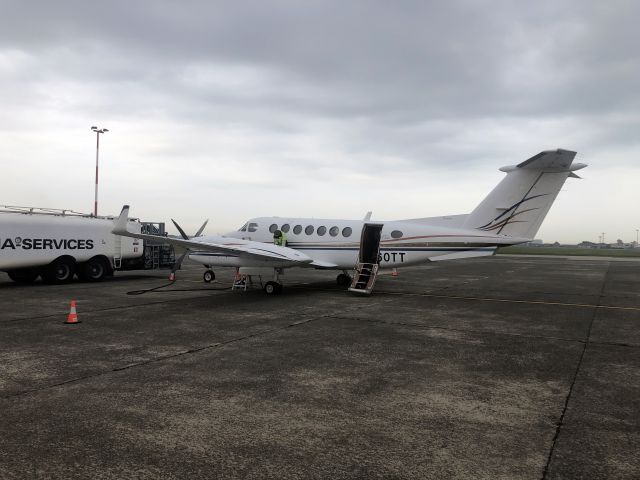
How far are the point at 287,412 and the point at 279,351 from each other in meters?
2.93

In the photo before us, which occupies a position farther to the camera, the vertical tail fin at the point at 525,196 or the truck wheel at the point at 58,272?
the truck wheel at the point at 58,272

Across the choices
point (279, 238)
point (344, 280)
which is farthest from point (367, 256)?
point (279, 238)

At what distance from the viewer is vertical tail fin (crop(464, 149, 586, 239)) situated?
15.0 metres

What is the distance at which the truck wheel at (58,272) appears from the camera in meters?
19.1

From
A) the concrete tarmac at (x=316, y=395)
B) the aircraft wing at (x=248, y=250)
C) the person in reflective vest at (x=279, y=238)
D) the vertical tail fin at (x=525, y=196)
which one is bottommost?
the concrete tarmac at (x=316, y=395)

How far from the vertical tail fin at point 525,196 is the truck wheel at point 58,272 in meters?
17.0

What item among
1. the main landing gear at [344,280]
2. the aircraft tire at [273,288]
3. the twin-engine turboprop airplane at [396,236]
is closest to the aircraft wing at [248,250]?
the twin-engine turboprop airplane at [396,236]

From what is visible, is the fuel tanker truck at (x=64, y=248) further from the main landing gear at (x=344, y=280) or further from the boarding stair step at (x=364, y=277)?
the boarding stair step at (x=364, y=277)

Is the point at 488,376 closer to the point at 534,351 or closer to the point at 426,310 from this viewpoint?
the point at 534,351

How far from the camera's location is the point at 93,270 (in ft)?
68.3

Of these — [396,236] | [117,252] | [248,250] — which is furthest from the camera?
[117,252]

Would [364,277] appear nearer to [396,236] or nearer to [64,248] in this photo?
[396,236]

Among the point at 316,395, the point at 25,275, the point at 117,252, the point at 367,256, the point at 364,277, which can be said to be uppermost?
the point at 367,256

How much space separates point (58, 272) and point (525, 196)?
18908 millimetres
